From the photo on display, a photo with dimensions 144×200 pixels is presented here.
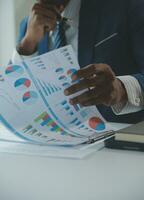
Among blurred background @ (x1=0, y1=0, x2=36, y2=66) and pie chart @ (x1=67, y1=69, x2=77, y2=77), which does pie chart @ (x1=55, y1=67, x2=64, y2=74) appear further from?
blurred background @ (x1=0, y1=0, x2=36, y2=66)

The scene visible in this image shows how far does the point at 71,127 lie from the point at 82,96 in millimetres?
112

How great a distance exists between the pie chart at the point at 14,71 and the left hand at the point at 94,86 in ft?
0.32

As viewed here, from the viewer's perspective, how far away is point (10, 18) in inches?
86.0

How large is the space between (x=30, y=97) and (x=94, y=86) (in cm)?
13

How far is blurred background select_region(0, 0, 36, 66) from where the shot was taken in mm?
2156

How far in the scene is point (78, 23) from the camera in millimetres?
1252

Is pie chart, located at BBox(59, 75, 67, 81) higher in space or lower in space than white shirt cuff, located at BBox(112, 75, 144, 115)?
higher

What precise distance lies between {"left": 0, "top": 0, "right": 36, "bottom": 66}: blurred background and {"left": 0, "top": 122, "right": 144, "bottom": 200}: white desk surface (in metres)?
1.58

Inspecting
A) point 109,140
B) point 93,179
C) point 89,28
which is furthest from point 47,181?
point 89,28

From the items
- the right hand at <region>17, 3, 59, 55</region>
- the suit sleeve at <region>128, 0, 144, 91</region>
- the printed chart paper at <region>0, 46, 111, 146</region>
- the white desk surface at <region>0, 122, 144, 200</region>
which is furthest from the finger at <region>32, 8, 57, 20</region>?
the white desk surface at <region>0, 122, 144, 200</region>

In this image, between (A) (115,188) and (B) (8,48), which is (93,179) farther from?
(B) (8,48)

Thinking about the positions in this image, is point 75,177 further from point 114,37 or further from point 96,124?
point 114,37

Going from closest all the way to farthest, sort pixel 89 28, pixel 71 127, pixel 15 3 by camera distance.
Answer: pixel 71 127 → pixel 89 28 → pixel 15 3

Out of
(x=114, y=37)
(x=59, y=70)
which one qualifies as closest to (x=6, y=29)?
(x=114, y=37)
